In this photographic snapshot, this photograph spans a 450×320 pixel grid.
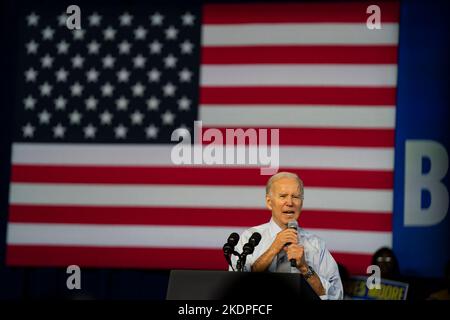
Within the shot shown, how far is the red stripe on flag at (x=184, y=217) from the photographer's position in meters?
4.64

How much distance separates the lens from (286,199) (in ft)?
8.04

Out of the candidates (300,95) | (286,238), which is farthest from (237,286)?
(300,95)

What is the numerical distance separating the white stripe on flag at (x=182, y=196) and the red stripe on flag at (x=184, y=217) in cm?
4

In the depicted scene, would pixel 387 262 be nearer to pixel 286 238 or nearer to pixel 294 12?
pixel 294 12

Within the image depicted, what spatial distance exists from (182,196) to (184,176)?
0.15 metres

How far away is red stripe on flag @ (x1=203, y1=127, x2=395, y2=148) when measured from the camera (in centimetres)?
467

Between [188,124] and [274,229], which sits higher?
[188,124]

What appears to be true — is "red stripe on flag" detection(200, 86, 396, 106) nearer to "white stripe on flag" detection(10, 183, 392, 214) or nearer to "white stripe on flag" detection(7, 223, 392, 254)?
"white stripe on flag" detection(10, 183, 392, 214)

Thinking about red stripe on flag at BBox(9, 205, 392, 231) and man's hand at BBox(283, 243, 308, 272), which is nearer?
man's hand at BBox(283, 243, 308, 272)

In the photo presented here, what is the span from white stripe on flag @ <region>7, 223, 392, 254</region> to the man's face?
7.34ft

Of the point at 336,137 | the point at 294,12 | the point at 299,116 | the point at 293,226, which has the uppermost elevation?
the point at 294,12

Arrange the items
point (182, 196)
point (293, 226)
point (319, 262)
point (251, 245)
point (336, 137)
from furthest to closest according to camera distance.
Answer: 1. point (182, 196)
2. point (336, 137)
3. point (319, 262)
4. point (293, 226)
5. point (251, 245)

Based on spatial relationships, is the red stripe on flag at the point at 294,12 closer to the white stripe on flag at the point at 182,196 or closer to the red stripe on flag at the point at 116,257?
the white stripe on flag at the point at 182,196

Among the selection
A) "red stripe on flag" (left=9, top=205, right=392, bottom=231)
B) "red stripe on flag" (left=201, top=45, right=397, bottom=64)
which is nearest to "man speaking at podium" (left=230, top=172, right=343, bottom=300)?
"red stripe on flag" (left=9, top=205, right=392, bottom=231)
